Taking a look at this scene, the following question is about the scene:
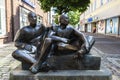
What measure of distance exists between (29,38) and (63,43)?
31.6 inches

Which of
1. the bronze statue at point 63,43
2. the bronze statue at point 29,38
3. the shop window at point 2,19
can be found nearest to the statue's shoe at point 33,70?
the bronze statue at point 63,43

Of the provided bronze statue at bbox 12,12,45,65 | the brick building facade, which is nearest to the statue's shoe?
bronze statue at bbox 12,12,45,65

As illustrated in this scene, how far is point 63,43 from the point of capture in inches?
181

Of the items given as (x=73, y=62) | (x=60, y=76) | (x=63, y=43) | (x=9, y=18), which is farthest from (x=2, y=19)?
(x=60, y=76)

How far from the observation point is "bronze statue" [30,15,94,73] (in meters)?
4.32

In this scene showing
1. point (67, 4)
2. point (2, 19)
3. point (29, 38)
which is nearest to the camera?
point (29, 38)

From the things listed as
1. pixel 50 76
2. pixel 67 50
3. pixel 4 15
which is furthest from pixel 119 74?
pixel 4 15

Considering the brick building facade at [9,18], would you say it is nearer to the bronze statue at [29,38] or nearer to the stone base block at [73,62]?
the bronze statue at [29,38]

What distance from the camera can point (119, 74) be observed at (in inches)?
231

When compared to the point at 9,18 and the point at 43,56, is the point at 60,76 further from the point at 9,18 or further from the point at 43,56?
the point at 9,18

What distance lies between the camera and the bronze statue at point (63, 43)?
170 inches

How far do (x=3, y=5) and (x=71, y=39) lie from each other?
1100 cm

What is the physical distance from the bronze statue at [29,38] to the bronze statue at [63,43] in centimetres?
28

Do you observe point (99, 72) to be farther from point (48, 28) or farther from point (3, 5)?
point (3, 5)
